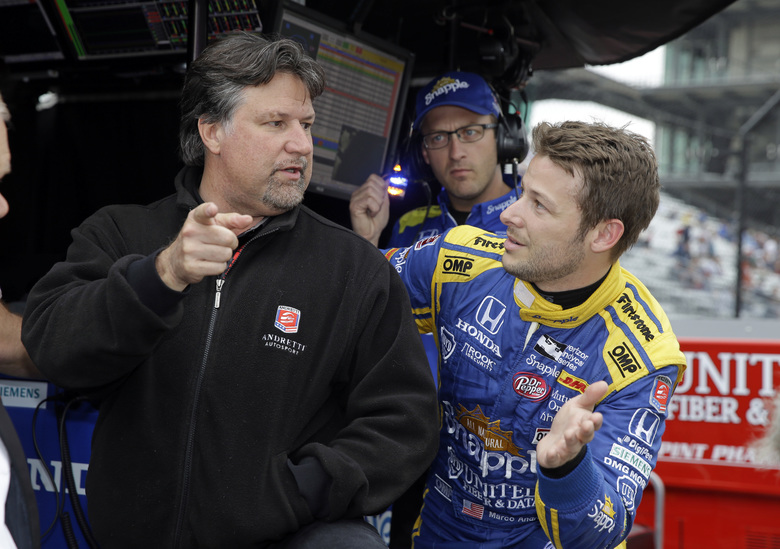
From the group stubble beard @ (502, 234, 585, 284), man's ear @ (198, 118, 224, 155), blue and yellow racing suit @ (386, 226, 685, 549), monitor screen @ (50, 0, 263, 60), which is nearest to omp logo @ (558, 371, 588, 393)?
blue and yellow racing suit @ (386, 226, 685, 549)

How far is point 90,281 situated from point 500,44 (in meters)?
2.11

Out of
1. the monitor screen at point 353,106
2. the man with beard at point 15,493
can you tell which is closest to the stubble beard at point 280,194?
the man with beard at point 15,493

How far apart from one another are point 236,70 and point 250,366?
735 millimetres

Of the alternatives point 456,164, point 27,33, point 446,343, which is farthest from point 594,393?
point 27,33

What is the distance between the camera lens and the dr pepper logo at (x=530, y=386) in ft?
6.69

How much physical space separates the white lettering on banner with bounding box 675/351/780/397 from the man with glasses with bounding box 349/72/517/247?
1135 mm

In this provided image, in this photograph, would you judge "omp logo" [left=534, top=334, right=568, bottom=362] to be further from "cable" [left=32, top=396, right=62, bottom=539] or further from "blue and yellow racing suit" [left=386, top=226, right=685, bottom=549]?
"cable" [left=32, top=396, right=62, bottom=539]

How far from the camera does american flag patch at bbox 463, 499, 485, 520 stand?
2113mm

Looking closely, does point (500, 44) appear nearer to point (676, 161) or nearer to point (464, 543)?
point (464, 543)

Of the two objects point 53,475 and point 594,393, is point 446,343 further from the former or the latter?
point 53,475

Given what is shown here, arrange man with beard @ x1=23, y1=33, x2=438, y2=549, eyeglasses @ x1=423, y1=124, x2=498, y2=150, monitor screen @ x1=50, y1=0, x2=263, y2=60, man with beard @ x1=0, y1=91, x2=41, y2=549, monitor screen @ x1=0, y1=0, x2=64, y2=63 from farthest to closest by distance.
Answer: monitor screen @ x1=0, y1=0, x2=64, y2=63, monitor screen @ x1=50, y1=0, x2=263, y2=60, eyeglasses @ x1=423, y1=124, x2=498, y2=150, man with beard @ x1=23, y1=33, x2=438, y2=549, man with beard @ x1=0, y1=91, x2=41, y2=549

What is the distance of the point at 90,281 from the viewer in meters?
1.74

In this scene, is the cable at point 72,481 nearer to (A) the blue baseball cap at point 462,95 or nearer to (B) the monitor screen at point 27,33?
(A) the blue baseball cap at point 462,95

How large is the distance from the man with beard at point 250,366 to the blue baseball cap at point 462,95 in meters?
1.08
